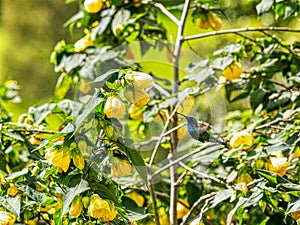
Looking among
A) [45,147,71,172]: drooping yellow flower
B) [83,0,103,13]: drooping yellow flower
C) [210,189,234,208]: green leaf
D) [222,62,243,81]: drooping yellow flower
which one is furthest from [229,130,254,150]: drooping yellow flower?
[83,0,103,13]: drooping yellow flower

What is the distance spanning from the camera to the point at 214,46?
294cm

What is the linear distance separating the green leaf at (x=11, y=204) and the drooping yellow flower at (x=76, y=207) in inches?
2.6

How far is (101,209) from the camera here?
0.65 metres

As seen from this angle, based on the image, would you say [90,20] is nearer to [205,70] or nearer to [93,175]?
[205,70]

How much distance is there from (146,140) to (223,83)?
0.67ft

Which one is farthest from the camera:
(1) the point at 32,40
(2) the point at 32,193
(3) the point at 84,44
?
(1) the point at 32,40

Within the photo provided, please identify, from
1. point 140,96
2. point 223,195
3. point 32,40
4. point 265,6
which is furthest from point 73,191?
point 32,40

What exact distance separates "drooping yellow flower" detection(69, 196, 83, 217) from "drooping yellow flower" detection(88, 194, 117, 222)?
0.02m

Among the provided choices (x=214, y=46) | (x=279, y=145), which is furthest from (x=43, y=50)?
(x=279, y=145)

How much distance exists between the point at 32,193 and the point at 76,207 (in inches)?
4.1

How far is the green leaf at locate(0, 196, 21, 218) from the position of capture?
693 mm

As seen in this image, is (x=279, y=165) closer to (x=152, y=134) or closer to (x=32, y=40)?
(x=152, y=134)

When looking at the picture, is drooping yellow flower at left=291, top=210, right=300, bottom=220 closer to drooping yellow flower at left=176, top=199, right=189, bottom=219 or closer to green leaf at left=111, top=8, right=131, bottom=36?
drooping yellow flower at left=176, top=199, right=189, bottom=219

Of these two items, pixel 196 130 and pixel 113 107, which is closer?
pixel 113 107
